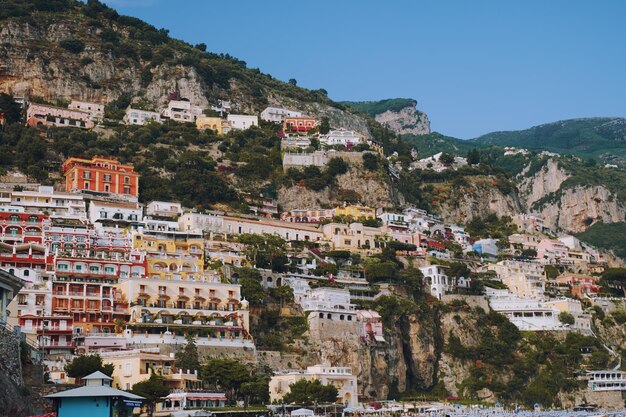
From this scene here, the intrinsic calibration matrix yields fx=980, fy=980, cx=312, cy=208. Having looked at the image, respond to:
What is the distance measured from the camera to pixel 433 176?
123625 millimetres

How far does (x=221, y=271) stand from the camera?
73562 millimetres

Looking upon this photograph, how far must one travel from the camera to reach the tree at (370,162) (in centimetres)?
10662

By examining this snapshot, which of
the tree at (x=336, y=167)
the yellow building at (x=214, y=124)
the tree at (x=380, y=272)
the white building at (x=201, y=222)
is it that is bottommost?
the tree at (x=380, y=272)

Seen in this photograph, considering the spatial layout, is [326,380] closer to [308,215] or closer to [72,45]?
[308,215]

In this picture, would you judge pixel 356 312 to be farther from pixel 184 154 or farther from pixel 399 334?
pixel 184 154

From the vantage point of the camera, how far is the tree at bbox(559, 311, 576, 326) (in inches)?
3383

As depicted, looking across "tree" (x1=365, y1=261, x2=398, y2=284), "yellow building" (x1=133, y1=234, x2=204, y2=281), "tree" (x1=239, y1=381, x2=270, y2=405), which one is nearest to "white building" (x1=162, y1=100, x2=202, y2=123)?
"yellow building" (x1=133, y1=234, x2=204, y2=281)

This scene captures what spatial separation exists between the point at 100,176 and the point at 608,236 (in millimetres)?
81848

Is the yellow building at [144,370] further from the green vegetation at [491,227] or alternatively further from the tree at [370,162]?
the green vegetation at [491,227]

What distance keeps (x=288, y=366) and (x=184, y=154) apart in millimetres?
37945

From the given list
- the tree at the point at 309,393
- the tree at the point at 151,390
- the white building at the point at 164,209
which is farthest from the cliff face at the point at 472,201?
the tree at the point at 151,390

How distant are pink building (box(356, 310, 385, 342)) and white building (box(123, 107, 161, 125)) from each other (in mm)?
44926

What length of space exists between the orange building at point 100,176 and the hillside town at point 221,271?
0.13 meters

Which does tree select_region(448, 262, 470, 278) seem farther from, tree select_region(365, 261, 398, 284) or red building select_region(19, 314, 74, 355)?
red building select_region(19, 314, 74, 355)
